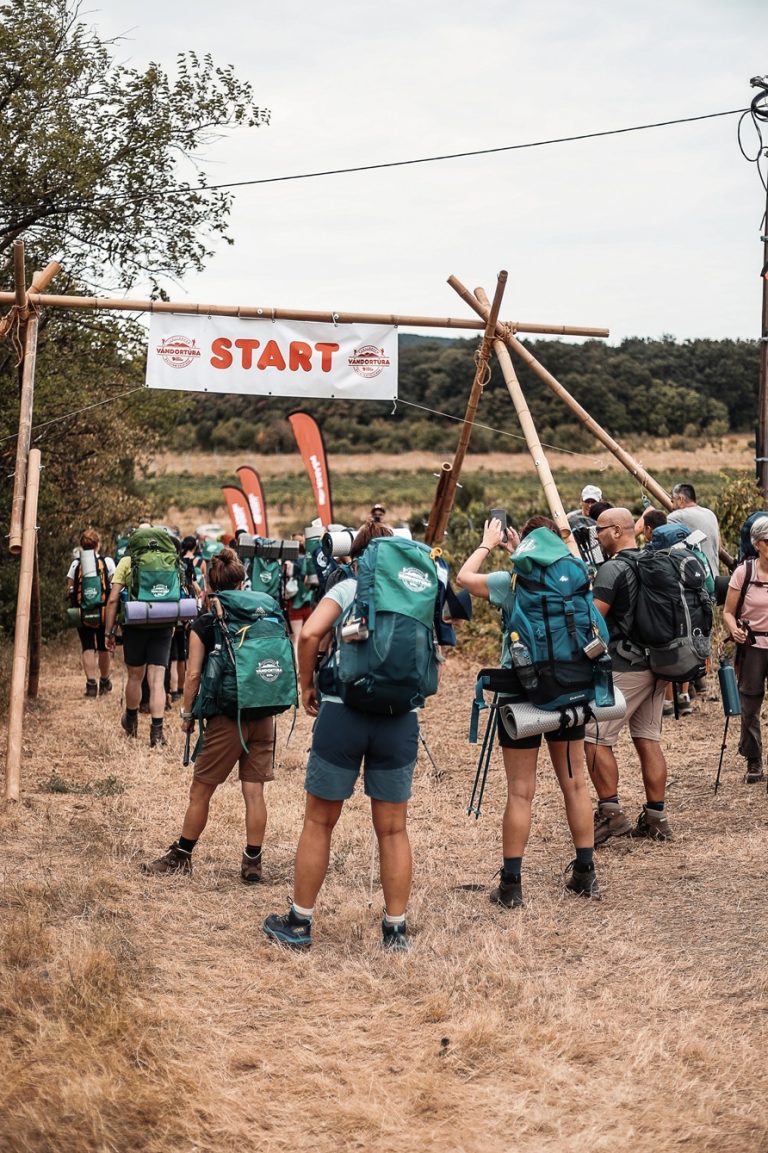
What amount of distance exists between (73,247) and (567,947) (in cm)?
1073

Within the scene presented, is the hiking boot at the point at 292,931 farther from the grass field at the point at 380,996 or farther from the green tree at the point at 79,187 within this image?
the green tree at the point at 79,187

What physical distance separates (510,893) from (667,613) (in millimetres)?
1978

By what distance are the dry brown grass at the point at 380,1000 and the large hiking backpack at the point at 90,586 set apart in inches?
202

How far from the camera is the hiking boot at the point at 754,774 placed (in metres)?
9.13

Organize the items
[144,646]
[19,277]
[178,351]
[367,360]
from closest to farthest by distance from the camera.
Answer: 1. [19,277]
2. [178,351]
3. [367,360]
4. [144,646]

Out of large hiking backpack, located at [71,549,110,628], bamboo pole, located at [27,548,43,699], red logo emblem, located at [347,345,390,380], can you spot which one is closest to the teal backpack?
red logo emblem, located at [347,345,390,380]

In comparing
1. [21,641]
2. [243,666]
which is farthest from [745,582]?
[21,641]

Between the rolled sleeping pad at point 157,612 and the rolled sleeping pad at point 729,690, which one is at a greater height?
the rolled sleeping pad at point 157,612

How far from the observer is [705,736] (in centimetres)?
1103

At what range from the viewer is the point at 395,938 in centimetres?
585

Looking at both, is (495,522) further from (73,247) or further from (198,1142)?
(73,247)

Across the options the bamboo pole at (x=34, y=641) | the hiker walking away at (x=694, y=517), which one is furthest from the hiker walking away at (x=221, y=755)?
the bamboo pole at (x=34, y=641)

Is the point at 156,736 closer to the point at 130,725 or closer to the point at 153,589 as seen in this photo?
the point at 130,725

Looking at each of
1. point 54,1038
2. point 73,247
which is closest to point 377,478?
point 73,247
